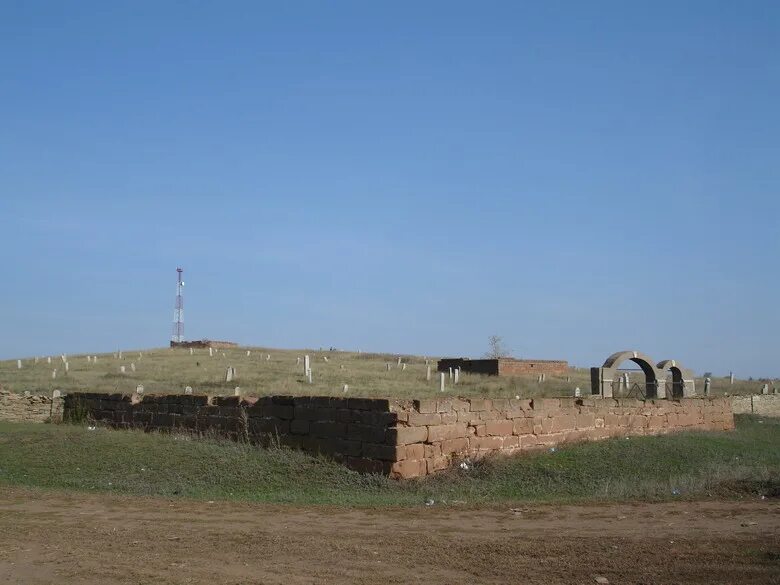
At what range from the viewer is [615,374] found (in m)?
26.7

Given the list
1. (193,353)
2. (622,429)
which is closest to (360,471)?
(622,429)

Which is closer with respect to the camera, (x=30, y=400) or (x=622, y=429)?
(x=622, y=429)

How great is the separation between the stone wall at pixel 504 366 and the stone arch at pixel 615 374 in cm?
1205

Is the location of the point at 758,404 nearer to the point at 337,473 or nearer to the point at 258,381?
the point at 258,381

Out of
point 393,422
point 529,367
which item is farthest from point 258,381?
point 393,422

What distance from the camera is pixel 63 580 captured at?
7.09 metres

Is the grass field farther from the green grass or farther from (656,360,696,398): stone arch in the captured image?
the green grass

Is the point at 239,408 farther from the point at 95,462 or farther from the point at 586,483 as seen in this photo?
the point at 586,483

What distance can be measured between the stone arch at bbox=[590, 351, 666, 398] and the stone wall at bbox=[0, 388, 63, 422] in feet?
57.3

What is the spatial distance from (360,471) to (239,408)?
4086 millimetres

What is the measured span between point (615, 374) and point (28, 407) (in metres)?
19.5

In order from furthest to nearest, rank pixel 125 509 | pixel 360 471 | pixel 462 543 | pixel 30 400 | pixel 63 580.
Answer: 1. pixel 30 400
2. pixel 360 471
3. pixel 125 509
4. pixel 462 543
5. pixel 63 580

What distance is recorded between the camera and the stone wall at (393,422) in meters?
14.0

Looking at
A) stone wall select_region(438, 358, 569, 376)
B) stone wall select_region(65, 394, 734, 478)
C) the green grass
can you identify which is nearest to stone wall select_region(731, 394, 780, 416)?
stone wall select_region(65, 394, 734, 478)
